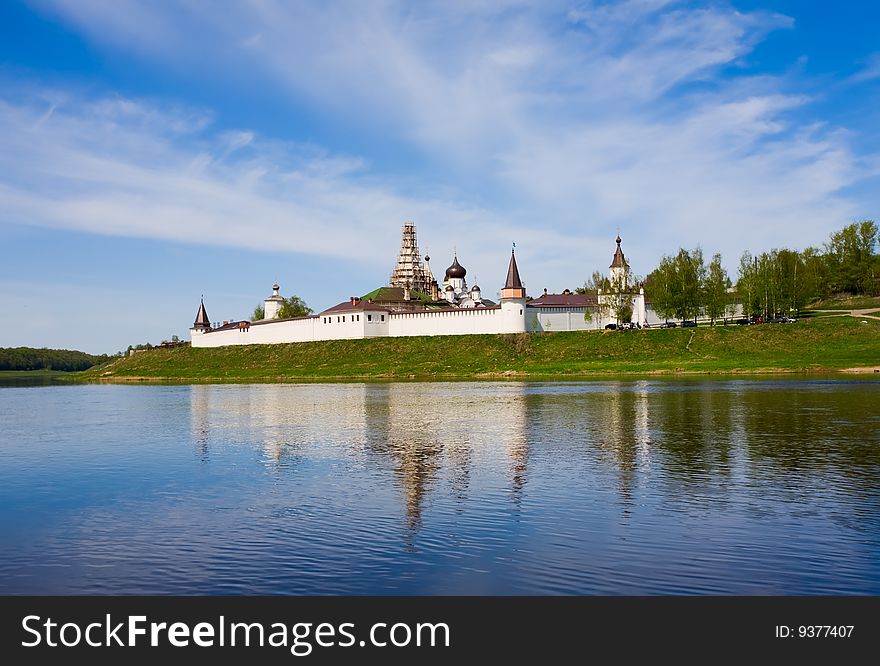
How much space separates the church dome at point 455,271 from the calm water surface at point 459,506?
107406mm

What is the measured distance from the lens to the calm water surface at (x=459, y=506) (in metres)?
10.9

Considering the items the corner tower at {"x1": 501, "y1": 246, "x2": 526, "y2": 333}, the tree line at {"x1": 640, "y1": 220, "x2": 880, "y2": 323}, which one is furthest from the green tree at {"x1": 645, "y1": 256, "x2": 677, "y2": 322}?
the corner tower at {"x1": 501, "y1": 246, "x2": 526, "y2": 333}

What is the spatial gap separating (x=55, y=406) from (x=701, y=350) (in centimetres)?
5820

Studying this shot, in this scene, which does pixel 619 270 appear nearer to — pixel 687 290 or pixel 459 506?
pixel 687 290

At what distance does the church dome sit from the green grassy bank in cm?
3668

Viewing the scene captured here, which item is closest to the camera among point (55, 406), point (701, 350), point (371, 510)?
point (371, 510)

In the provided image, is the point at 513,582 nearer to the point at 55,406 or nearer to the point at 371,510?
the point at 371,510

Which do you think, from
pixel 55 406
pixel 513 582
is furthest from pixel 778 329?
pixel 513 582

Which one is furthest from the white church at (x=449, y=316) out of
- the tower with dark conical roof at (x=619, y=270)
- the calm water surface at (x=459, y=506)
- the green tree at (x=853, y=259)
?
the calm water surface at (x=459, y=506)

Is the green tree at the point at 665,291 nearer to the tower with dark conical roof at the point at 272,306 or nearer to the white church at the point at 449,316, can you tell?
the white church at the point at 449,316

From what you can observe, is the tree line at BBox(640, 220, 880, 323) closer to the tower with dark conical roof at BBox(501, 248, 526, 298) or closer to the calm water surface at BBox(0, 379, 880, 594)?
the tower with dark conical roof at BBox(501, 248, 526, 298)

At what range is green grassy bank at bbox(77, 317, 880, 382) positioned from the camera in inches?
2803

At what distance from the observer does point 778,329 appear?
268ft
